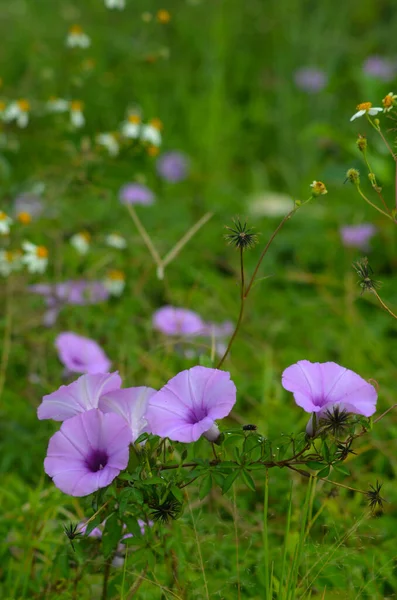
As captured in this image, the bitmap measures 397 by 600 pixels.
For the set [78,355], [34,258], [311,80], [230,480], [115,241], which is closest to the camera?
[230,480]

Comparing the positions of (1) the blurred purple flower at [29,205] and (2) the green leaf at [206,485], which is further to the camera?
(1) the blurred purple flower at [29,205]

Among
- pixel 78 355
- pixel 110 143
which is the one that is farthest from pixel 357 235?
pixel 78 355

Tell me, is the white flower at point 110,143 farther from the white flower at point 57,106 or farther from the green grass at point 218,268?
the white flower at point 57,106

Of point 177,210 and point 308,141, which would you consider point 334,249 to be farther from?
point 308,141

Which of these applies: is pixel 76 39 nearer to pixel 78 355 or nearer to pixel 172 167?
pixel 172 167

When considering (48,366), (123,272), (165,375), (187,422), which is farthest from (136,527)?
(123,272)

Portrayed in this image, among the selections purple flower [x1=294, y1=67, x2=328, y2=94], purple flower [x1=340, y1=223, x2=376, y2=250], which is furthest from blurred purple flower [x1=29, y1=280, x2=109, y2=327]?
purple flower [x1=294, y1=67, x2=328, y2=94]

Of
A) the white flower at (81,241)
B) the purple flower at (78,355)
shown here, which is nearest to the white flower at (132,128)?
the white flower at (81,241)
